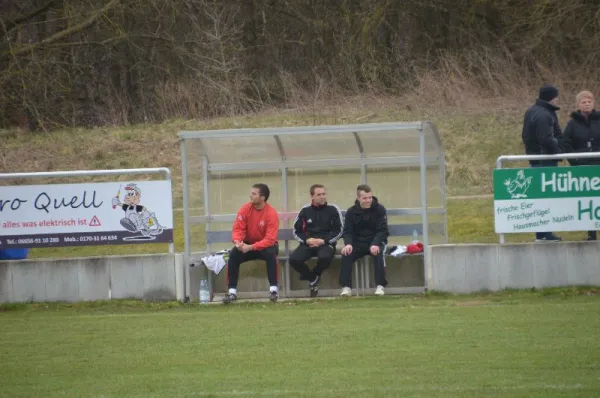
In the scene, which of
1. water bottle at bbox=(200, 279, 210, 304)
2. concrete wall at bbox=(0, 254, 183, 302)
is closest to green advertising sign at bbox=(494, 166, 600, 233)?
water bottle at bbox=(200, 279, 210, 304)

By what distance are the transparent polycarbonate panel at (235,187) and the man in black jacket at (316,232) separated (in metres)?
1.11

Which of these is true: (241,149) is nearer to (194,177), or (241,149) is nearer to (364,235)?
(194,177)

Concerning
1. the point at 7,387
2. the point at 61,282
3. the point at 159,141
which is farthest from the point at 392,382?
the point at 159,141

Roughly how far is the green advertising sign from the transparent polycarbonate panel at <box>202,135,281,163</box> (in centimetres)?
315

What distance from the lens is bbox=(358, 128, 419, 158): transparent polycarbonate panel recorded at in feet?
46.9

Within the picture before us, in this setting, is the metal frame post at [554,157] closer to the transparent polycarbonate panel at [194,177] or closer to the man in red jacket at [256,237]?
the man in red jacket at [256,237]

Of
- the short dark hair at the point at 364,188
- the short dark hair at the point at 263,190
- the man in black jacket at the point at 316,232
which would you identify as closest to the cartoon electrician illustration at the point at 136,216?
the short dark hair at the point at 263,190

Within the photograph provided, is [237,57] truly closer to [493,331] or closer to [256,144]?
[256,144]

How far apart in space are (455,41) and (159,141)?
11.2 m

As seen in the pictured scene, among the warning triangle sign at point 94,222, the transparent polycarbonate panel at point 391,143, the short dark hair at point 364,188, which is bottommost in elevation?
the warning triangle sign at point 94,222

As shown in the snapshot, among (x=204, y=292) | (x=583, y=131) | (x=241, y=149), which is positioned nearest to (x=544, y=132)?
(x=583, y=131)

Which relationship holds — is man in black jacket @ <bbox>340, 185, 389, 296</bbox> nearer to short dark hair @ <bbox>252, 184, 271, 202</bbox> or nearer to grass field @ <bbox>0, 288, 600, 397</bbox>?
grass field @ <bbox>0, 288, 600, 397</bbox>

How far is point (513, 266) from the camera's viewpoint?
13.6 metres

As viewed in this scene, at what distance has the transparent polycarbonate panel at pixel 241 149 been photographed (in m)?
14.7
